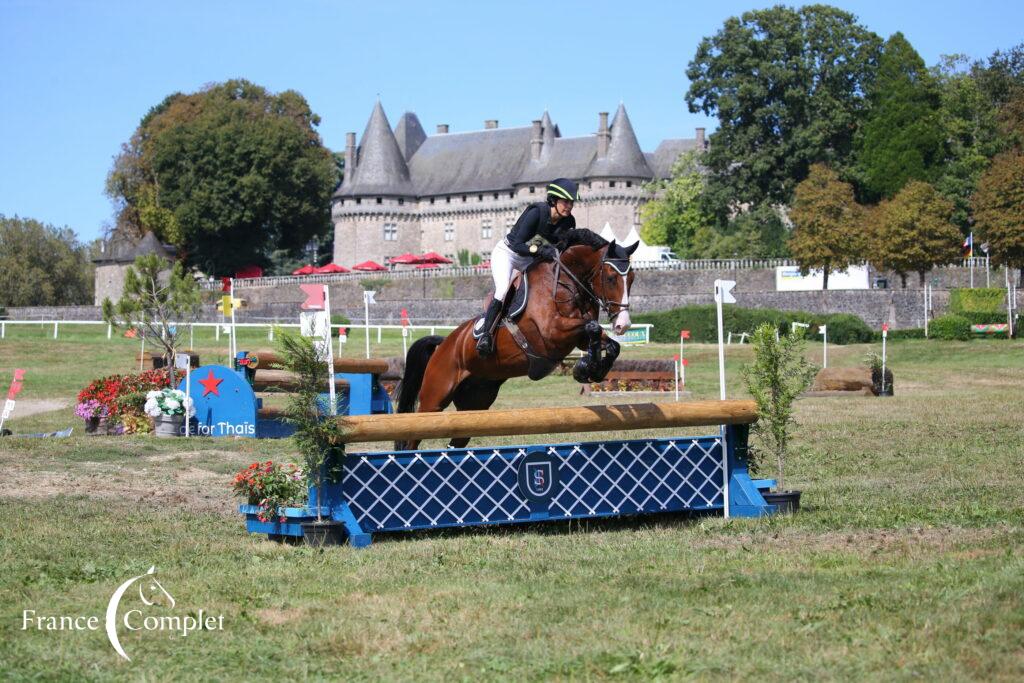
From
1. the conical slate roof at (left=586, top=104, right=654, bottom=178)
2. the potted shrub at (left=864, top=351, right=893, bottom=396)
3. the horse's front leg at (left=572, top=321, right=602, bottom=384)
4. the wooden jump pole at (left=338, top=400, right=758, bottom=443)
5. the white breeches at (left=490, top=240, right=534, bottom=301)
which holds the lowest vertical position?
the potted shrub at (left=864, top=351, right=893, bottom=396)

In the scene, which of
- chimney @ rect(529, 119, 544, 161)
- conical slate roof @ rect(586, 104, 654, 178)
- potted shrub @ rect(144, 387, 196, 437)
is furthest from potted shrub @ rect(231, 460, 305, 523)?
chimney @ rect(529, 119, 544, 161)

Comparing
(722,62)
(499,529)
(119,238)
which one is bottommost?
(499,529)

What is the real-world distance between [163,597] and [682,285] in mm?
64577

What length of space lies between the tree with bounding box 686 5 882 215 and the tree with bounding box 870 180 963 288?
11.9 m

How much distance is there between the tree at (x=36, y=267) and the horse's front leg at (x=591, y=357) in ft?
262

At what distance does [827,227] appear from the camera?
59.3 m

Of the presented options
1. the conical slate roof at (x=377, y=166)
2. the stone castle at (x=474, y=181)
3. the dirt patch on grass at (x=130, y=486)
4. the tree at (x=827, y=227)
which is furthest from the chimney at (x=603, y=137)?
the dirt patch on grass at (x=130, y=486)

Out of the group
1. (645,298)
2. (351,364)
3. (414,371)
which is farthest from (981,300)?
(414,371)

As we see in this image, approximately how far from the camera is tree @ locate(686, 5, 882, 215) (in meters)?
68.8

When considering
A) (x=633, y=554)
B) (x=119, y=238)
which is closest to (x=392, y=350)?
(x=633, y=554)

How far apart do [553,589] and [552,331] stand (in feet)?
10.8

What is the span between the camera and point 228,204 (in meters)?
80.8

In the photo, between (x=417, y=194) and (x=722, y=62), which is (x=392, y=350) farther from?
(x=417, y=194)

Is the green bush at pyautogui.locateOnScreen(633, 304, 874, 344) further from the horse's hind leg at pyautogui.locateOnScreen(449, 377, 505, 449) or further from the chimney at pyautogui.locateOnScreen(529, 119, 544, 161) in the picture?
the chimney at pyautogui.locateOnScreen(529, 119, 544, 161)
